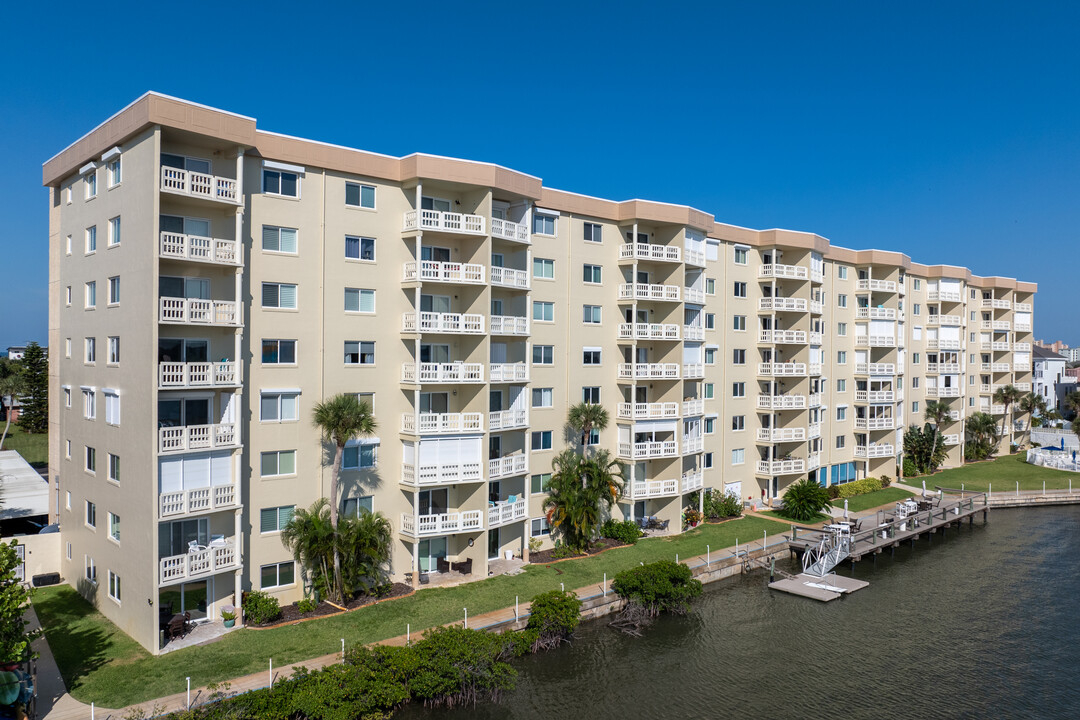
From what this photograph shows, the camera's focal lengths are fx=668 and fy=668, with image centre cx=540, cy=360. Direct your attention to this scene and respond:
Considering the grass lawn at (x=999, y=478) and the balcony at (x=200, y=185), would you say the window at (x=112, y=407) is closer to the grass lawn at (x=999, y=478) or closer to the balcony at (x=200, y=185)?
the balcony at (x=200, y=185)

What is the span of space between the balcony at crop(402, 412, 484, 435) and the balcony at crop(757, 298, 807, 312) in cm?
2545

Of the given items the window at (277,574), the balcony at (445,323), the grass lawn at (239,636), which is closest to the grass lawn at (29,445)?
the grass lawn at (239,636)

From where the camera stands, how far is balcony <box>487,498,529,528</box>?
3186 cm

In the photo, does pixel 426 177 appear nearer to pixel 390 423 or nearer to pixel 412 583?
pixel 390 423

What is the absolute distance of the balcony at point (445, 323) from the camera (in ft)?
99.5

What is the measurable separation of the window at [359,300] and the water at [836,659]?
16.2 m

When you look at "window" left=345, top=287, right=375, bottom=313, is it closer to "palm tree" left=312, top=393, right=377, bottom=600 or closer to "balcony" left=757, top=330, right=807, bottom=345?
"palm tree" left=312, top=393, right=377, bottom=600

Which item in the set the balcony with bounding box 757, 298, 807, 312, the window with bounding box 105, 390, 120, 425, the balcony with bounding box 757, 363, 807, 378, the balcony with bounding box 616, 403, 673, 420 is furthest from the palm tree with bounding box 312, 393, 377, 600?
the balcony with bounding box 757, 298, 807, 312

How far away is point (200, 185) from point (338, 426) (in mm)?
10392

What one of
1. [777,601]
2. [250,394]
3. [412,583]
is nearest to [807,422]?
[777,601]

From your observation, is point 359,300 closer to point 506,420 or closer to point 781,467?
point 506,420

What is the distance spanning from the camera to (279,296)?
27547mm

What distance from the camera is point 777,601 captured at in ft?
107

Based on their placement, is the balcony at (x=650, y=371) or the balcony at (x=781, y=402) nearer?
the balcony at (x=650, y=371)
